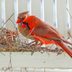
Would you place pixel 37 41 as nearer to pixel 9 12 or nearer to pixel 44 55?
pixel 44 55

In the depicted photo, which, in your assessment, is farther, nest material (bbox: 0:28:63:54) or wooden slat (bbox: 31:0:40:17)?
wooden slat (bbox: 31:0:40:17)

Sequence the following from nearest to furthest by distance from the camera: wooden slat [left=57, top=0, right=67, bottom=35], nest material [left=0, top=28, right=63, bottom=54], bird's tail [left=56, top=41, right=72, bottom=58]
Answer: bird's tail [left=56, top=41, right=72, bottom=58] → nest material [left=0, top=28, right=63, bottom=54] → wooden slat [left=57, top=0, right=67, bottom=35]

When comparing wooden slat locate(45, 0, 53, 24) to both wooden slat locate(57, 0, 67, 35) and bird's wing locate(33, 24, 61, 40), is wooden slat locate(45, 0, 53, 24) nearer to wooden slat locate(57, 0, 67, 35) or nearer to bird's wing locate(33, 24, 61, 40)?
wooden slat locate(57, 0, 67, 35)

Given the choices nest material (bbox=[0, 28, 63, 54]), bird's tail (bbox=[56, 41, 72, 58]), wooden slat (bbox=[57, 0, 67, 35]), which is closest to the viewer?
bird's tail (bbox=[56, 41, 72, 58])

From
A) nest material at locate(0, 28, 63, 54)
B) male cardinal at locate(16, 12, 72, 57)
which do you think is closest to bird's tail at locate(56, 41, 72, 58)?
male cardinal at locate(16, 12, 72, 57)

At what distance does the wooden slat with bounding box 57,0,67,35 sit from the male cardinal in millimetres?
501

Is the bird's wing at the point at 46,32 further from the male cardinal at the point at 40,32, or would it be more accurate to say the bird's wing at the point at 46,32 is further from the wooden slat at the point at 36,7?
the wooden slat at the point at 36,7

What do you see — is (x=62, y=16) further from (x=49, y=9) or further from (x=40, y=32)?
(x=40, y=32)

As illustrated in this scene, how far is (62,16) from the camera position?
2467 millimetres

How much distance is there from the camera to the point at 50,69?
1990 millimetres

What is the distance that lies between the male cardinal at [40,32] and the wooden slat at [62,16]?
501mm

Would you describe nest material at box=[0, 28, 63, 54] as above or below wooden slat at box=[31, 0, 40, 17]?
below

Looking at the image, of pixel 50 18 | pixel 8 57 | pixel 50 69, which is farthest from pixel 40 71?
pixel 50 18

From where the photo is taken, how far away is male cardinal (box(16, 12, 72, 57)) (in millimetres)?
1901
